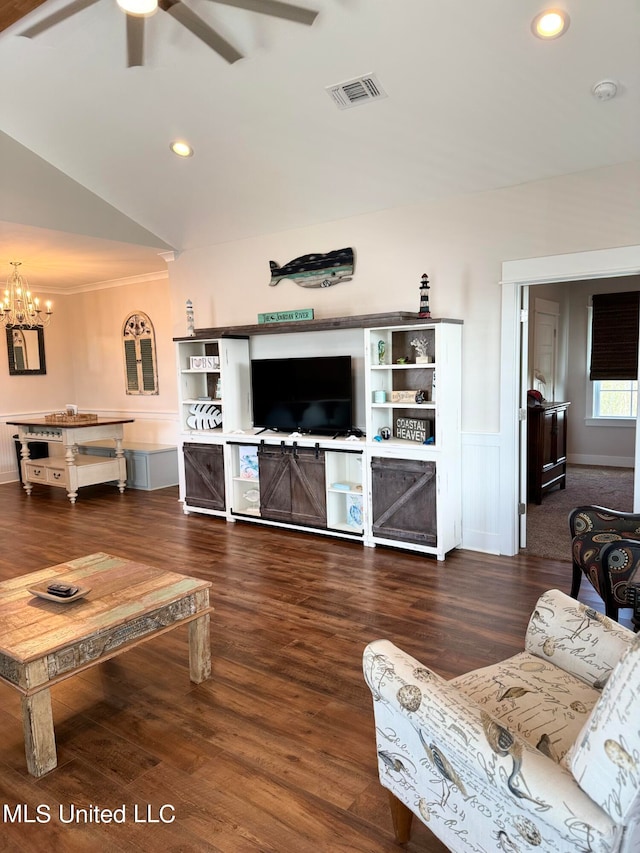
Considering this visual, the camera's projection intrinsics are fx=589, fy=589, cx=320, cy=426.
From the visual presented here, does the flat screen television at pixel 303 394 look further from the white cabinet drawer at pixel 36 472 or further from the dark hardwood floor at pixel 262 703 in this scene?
the white cabinet drawer at pixel 36 472

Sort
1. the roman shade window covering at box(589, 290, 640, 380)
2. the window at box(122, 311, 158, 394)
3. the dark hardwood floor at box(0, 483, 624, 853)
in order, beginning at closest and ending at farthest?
the dark hardwood floor at box(0, 483, 624, 853)
the roman shade window covering at box(589, 290, 640, 380)
the window at box(122, 311, 158, 394)

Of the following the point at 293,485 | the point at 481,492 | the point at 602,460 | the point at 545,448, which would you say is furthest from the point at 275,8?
the point at 602,460

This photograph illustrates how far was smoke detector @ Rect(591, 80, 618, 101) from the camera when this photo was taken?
3223 mm

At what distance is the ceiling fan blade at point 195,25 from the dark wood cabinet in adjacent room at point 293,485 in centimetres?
295

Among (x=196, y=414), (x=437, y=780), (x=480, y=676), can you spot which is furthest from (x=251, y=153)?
(x=437, y=780)

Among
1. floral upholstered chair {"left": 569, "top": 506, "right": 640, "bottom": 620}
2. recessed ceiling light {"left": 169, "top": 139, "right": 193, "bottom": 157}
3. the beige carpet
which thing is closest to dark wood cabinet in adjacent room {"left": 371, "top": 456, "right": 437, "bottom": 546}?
the beige carpet

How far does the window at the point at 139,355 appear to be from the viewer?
798 centimetres

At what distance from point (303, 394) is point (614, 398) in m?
4.77

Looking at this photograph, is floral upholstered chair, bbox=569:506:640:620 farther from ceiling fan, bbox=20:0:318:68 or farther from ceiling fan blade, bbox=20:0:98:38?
ceiling fan blade, bbox=20:0:98:38

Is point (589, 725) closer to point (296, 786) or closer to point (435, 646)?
point (296, 786)

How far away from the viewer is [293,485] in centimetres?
518

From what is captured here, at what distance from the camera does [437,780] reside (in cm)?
158

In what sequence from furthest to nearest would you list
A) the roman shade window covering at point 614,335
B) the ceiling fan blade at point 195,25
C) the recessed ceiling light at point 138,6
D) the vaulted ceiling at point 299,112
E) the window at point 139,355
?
1. the window at point 139,355
2. the roman shade window covering at point 614,335
3. the vaulted ceiling at point 299,112
4. the ceiling fan blade at point 195,25
5. the recessed ceiling light at point 138,6

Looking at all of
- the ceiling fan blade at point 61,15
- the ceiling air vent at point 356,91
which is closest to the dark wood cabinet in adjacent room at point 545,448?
the ceiling air vent at point 356,91
